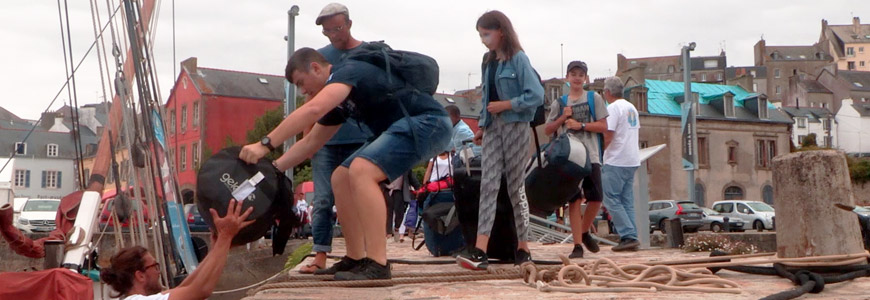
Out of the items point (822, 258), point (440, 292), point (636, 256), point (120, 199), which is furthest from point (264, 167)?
point (120, 199)

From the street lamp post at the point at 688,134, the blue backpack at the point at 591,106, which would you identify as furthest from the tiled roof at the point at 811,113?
the blue backpack at the point at 591,106

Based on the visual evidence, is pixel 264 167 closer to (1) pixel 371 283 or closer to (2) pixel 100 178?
(1) pixel 371 283

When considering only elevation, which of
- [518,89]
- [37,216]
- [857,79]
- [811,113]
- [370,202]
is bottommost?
[37,216]

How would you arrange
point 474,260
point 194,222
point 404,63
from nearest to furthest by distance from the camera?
point 404,63, point 474,260, point 194,222

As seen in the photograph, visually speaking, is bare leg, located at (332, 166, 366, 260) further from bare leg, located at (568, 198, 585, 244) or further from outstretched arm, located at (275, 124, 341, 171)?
bare leg, located at (568, 198, 585, 244)

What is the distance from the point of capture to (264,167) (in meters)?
5.31

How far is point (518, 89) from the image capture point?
6.68m

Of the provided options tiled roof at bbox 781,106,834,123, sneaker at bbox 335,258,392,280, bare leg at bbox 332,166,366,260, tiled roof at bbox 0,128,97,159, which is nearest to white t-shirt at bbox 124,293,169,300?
sneaker at bbox 335,258,392,280

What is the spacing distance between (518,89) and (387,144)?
4.84 feet

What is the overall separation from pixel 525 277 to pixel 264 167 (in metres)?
1.42

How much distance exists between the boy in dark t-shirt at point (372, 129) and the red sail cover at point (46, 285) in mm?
2593

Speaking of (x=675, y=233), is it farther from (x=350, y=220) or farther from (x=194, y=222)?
(x=194, y=222)

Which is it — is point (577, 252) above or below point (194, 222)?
above

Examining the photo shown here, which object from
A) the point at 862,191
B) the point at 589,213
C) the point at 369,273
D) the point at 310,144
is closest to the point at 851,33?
the point at 862,191
